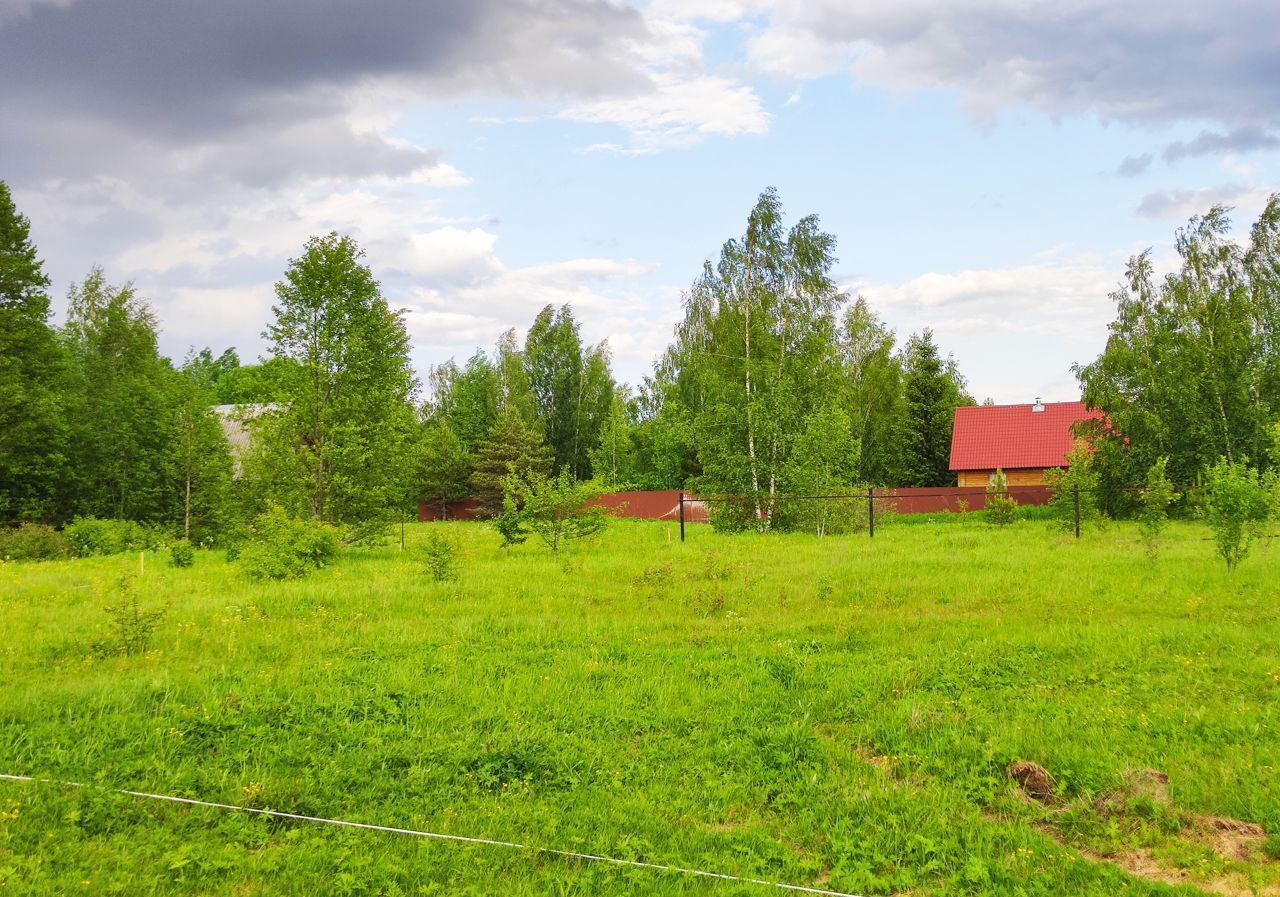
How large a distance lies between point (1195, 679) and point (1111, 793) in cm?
288

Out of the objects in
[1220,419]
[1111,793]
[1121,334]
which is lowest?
[1111,793]

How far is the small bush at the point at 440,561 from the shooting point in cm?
1325

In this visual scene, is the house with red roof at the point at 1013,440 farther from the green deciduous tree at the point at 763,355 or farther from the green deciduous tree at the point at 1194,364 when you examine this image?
the green deciduous tree at the point at 763,355

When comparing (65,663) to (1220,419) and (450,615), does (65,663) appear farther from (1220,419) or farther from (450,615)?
(1220,419)

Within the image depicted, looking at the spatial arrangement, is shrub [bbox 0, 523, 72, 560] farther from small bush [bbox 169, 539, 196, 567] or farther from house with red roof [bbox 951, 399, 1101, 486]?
house with red roof [bbox 951, 399, 1101, 486]

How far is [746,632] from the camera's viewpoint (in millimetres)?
9477

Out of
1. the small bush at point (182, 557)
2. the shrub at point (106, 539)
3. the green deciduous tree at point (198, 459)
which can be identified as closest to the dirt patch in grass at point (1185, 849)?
the small bush at point (182, 557)

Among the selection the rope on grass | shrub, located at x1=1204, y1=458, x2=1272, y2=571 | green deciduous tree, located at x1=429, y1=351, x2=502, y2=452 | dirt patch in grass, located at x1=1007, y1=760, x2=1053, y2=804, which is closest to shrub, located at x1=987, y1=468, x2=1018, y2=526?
shrub, located at x1=1204, y1=458, x2=1272, y2=571

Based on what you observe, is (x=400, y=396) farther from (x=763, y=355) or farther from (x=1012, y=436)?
(x=1012, y=436)

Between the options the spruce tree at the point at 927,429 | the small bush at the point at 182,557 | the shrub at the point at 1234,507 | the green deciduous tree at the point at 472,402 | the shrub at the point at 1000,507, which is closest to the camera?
the shrub at the point at 1234,507

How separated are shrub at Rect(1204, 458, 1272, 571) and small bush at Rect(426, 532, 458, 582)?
12.0 metres

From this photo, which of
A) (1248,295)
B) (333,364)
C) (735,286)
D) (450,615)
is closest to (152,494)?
(333,364)

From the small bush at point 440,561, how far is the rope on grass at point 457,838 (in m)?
8.21

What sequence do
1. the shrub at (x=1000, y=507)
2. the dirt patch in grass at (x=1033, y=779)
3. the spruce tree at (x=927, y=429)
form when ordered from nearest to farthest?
the dirt patch in grass at (x=1033, y=779), the shrub at (x=1000, y=507), the spruce tree at (x=927, y=429)
